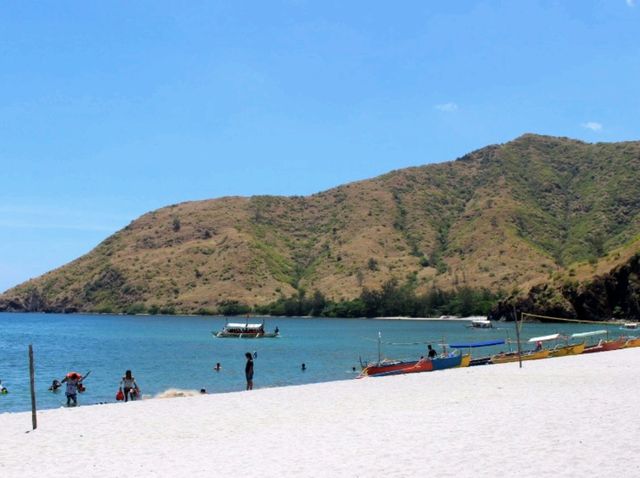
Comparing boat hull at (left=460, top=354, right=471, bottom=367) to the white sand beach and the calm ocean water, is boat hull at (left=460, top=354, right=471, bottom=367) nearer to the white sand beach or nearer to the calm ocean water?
the calm ocean water

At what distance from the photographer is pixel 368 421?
17609mm

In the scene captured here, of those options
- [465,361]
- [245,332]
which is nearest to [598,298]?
[245,332]

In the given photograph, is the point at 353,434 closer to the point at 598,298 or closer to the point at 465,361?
the point at 465,361

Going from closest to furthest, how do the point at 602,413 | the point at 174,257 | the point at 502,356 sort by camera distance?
1. the point at 602,413
2. the point at 502,356
3. the point at 174,257

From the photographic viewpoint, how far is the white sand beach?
11.9 meters

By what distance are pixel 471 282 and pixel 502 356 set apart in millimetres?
115852

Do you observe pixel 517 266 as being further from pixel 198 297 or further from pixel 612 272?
pixel 198 297

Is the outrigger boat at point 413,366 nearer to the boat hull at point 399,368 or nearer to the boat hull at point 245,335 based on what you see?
the boat hull at point 399,368

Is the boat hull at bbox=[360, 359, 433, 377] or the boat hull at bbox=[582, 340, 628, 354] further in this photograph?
the boat hull at bbox=[582, 340, 628, 354]

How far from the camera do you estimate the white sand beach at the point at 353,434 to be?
1191 centimetres

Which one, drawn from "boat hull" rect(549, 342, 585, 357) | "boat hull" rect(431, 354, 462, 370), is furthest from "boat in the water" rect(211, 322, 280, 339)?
"boat hull" rect(431, 354, 462, 370)

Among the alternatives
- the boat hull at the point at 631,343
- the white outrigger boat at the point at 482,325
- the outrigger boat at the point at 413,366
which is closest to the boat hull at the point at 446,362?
the outrigger boat at the point at 413,366

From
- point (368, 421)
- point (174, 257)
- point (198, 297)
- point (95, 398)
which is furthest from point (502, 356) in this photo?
point (174, 257)

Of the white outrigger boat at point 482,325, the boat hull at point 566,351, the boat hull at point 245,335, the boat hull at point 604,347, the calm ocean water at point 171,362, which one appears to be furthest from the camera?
the white outrigger boat at point 482,325
